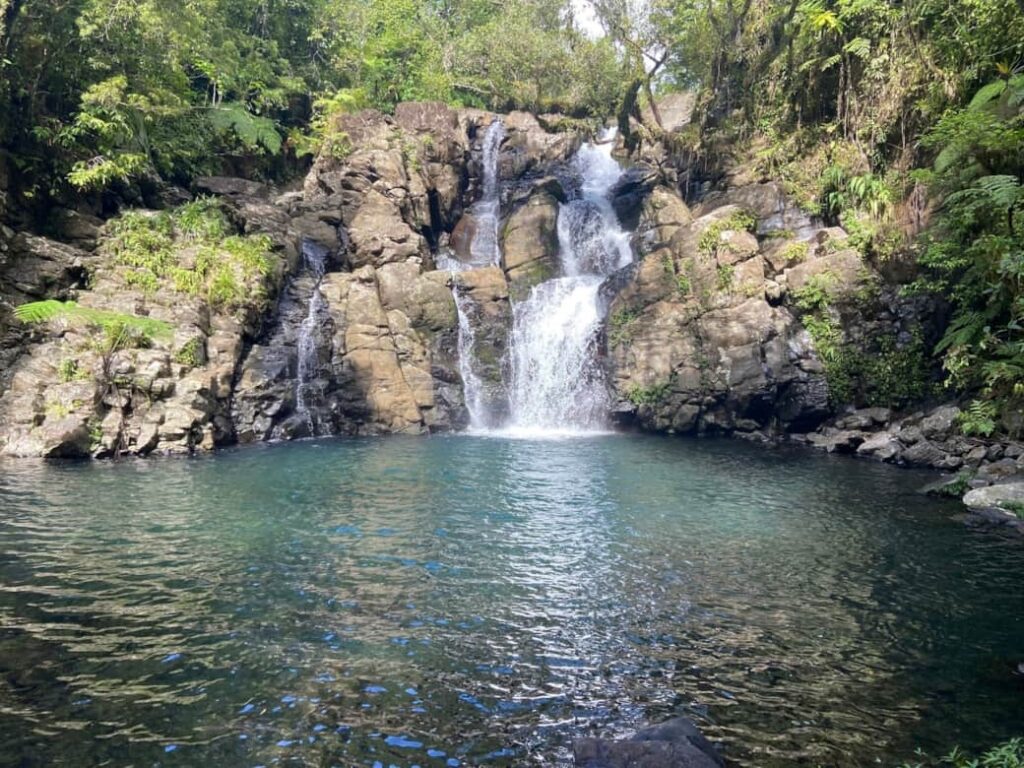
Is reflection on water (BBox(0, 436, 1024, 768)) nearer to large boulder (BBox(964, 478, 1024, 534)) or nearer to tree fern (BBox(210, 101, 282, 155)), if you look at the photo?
large boulder (BBox(964, 478, 1024, 534))

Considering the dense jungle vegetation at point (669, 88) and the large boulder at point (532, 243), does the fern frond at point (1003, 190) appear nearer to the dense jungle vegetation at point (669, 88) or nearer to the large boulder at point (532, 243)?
the dense jungle vegetation at point (669, 88)

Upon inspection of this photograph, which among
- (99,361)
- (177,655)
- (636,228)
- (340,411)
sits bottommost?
(177,655)

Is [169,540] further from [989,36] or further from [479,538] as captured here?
[989,36]

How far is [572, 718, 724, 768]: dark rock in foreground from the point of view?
4129 mm

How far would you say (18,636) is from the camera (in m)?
6.08

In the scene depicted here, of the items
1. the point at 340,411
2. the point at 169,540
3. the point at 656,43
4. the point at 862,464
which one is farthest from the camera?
the point at 656,43

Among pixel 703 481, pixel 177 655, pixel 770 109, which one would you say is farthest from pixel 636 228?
pixel 177 655

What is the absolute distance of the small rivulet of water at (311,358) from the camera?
2014cm

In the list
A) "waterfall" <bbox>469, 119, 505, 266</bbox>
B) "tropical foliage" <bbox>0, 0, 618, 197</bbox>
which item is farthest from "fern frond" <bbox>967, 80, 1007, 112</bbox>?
"tropical foliage" <bbox>0, 0, 618, 197</bbox>

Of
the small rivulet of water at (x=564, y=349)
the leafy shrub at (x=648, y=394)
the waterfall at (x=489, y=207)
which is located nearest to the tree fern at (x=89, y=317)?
the small rivulet of water at (x=564, y=349)

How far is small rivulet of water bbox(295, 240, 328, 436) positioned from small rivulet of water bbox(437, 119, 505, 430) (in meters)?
4.80

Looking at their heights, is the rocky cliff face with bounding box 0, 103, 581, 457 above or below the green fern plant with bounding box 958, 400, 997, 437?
above

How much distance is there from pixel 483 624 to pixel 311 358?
623 inches

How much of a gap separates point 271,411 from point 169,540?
10.2 m
